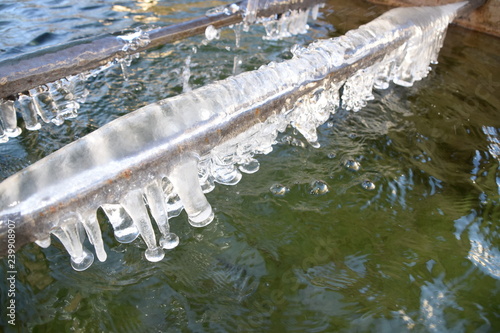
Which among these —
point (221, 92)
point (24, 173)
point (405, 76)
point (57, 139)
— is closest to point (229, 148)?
point (221, 92)

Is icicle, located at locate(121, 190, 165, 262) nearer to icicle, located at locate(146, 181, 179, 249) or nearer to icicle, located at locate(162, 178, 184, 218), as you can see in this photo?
icicle, located at locate(146, 181, 179, 249)

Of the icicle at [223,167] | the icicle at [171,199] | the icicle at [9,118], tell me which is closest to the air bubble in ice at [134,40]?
the icicle at [9,118]

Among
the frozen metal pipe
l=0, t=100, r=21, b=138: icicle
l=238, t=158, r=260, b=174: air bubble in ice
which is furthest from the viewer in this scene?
l=238, t=158, r=260, b=174: air bubble in ice

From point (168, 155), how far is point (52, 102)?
2453 millimetres

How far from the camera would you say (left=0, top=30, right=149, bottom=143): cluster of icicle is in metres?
2.97

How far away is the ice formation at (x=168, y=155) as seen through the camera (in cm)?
158

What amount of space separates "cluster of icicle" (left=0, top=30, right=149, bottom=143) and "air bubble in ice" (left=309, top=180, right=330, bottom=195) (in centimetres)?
182

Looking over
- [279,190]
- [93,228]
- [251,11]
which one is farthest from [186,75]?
[93,228]

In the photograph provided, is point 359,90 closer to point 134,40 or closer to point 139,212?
point 134,40

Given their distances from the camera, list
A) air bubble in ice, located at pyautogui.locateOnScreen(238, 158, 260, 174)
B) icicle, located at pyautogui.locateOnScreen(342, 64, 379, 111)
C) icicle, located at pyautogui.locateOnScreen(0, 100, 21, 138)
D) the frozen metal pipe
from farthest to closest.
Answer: icicle, located at pyautogui.locateOnScreen(342, 64, 379, 111) < air bubble in ice, located at pyautogui.locateOnScreen(238, 158, 260, 174) < icicle, located at pyautogui.locateOnScreen(0, 100, 21, 138) < the frozen metal pipe

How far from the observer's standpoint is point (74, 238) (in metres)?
1.75

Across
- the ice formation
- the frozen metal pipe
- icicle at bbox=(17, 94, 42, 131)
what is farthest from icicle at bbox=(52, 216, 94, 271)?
icicle at bbox=(17, 94, 42, 131)

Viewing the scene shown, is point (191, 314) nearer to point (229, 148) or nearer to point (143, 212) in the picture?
point (143, 212)

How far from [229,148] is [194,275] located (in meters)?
0.76
